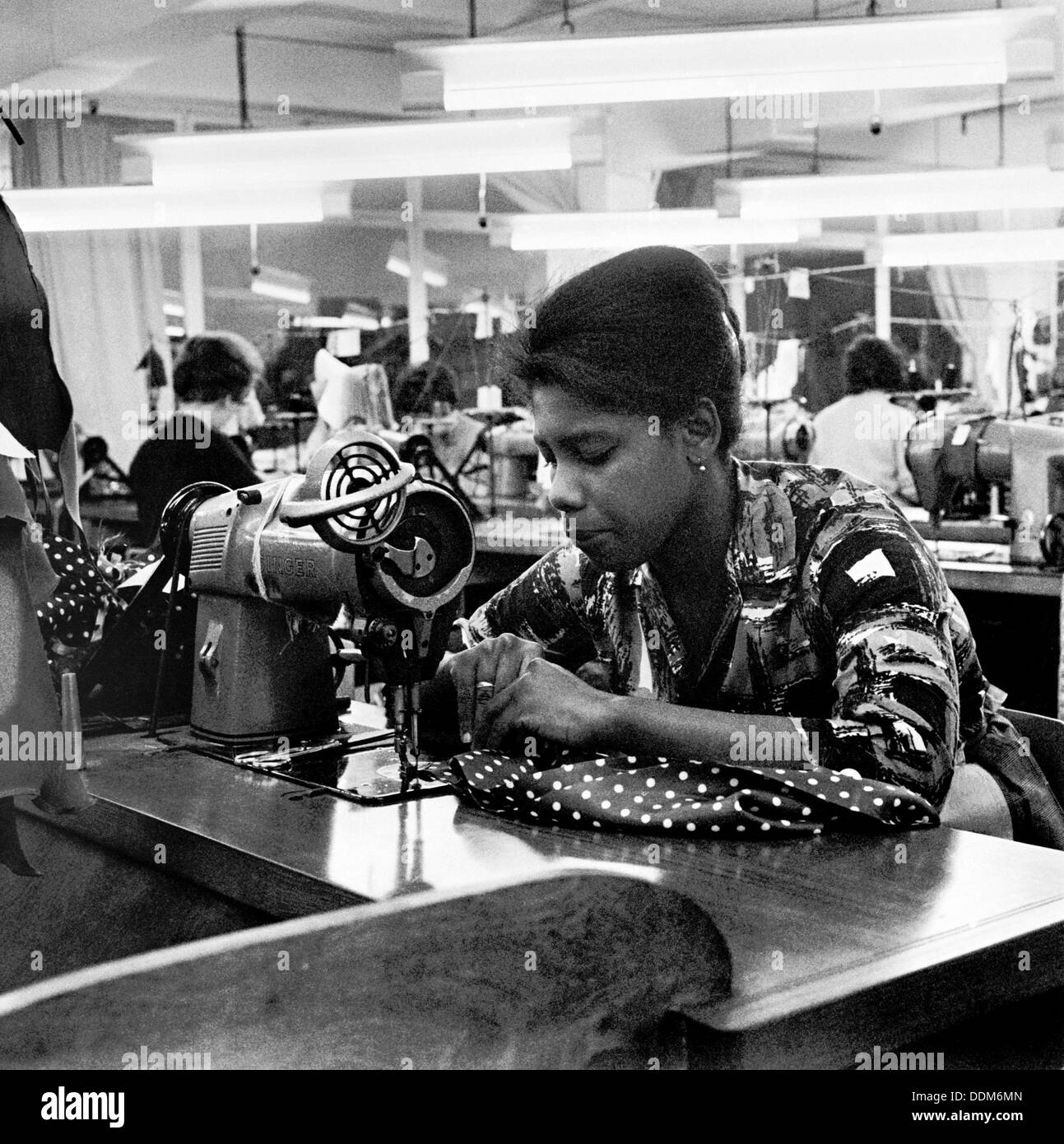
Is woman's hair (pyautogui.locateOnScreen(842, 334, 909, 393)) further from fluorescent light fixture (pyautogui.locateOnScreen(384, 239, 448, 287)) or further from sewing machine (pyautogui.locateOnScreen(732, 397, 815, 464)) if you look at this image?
fluorescent light fixture (pyautogui.locateOnScreen(384, 239, 448, 287))

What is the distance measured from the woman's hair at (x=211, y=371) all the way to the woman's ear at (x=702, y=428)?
12.9ft

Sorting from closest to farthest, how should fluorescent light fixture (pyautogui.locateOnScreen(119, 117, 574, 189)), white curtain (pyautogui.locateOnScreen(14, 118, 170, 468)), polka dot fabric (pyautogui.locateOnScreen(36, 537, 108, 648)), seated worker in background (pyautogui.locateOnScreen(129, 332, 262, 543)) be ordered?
→ polka dot fabric (pyautogui.locateOnScreen(36, 537, 108, 648)), seated worker in background (pyautogui.locateOnScreen(129, 332, 262, 543)), fluorescent light fixture (pyautogui.locateOnScreen(119, 117, 574, 189)), white curtain (pyautogui.locateOnScreen(14, 118, 170, 468))

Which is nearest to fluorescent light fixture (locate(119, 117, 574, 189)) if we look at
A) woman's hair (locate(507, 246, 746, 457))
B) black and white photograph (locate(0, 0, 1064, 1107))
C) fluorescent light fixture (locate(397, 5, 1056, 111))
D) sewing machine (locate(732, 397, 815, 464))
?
fluorescent light fixture (locate(397, 5, 1056, 111))

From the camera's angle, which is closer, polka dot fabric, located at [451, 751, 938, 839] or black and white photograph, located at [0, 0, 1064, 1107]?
black and white photograph, located at [0, 0, 1064, 1107]

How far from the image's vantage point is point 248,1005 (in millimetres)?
666

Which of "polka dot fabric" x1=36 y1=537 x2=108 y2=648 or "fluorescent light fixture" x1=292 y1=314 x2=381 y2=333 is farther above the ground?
"fluorescent light fixture" x1=292 y1=314 x2=381 y2=333

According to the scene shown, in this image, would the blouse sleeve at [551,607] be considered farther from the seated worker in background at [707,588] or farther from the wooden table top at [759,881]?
the wooden table top at [759,881]

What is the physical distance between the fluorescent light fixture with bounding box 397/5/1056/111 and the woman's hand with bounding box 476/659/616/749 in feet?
9.30

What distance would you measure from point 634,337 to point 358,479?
14.0 inches

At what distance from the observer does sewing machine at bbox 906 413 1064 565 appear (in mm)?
3672

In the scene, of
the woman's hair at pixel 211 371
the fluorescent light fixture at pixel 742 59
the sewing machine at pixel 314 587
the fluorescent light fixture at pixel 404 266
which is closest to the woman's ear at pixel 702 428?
the sewing machine at pixel 314 587

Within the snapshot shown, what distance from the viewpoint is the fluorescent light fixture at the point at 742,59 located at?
384cm
